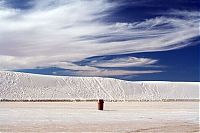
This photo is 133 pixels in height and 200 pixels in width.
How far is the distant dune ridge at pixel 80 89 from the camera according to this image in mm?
71562

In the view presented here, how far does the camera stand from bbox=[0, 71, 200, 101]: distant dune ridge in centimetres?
7156

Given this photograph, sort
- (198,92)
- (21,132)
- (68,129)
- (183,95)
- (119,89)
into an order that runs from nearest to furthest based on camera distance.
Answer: (21,132) → (68,129) → (119,89) → (183,95) → (198,92)

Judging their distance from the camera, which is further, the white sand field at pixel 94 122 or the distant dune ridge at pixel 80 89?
the distant dune ridge at pixel 80 89

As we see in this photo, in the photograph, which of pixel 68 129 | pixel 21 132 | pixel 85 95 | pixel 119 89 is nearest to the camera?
pixel 21 132

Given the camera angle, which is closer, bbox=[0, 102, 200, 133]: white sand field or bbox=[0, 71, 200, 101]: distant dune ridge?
bbox=[0, 102, 200, 133]: white sand field

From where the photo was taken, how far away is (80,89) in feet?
273

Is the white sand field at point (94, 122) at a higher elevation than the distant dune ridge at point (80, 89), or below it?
below

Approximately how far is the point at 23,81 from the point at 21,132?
216 feet

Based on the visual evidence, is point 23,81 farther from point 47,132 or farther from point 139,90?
point 47,132

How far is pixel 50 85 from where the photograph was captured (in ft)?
266

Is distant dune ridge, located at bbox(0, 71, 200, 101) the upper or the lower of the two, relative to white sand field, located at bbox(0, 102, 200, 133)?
upper

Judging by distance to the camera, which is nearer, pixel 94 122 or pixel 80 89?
pixel 94 122

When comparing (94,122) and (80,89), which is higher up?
(80,89)

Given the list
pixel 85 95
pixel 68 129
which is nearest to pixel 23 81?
pixel 85 95
